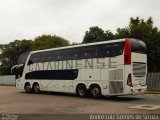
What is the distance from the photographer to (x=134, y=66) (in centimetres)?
2088

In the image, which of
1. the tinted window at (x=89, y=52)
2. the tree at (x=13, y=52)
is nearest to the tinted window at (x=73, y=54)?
the tinted window at (x=89, y=52)

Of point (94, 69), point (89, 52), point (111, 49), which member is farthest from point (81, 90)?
point (111, 49)

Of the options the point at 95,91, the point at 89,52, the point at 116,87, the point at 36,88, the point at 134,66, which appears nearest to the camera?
the point at 134,66

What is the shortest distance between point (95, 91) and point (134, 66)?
10.6 ft

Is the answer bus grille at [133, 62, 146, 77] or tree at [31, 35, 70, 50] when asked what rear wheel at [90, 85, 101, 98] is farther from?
tree at [31, 35, 70, 50]

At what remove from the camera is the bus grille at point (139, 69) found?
20.9 meters

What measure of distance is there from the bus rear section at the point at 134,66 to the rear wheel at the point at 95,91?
228 centimetres

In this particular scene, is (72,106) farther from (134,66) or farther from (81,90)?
(81,90)

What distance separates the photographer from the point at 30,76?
2891 cm

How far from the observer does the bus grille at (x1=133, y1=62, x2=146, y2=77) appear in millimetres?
20945

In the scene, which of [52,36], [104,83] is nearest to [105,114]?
[104,83]

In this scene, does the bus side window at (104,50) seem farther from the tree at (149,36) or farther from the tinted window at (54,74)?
the tree at (149,36)

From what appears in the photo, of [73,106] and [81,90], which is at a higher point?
[81,90]

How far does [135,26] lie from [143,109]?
2784 centimetres
